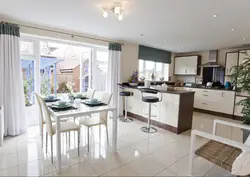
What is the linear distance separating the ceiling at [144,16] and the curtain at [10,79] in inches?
14.6

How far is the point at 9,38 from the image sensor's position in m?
3.05

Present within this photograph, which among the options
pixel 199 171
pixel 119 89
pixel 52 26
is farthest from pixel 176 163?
pixel 52 26

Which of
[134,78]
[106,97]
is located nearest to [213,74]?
[134,78]

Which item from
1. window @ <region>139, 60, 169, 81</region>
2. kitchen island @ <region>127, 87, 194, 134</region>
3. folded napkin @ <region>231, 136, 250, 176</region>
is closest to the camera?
folded napkin @ <region>231, 136, 250, 176</region>

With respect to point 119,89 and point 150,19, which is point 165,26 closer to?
point 150,19

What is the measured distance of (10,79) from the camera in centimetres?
310

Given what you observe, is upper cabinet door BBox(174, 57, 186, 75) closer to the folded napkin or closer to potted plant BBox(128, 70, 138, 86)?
potted plant BBox(128, 70, 138, 86)

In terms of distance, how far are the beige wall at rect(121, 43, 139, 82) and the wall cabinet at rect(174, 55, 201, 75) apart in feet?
7.81

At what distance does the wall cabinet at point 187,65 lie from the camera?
20.3ft

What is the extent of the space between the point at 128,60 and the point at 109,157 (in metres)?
3.36

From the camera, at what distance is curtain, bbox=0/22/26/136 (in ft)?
9.90

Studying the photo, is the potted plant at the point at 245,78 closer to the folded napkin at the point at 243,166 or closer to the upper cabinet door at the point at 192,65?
the folded napkin at the point at 243,166

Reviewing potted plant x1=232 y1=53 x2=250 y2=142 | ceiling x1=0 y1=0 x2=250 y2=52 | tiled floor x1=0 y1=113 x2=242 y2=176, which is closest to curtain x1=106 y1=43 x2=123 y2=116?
ceiling x1=0 y1=0 x2=250 y2=52

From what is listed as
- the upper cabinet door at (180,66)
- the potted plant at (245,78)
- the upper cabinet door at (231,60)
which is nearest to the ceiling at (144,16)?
the potted plant at (245,78)
